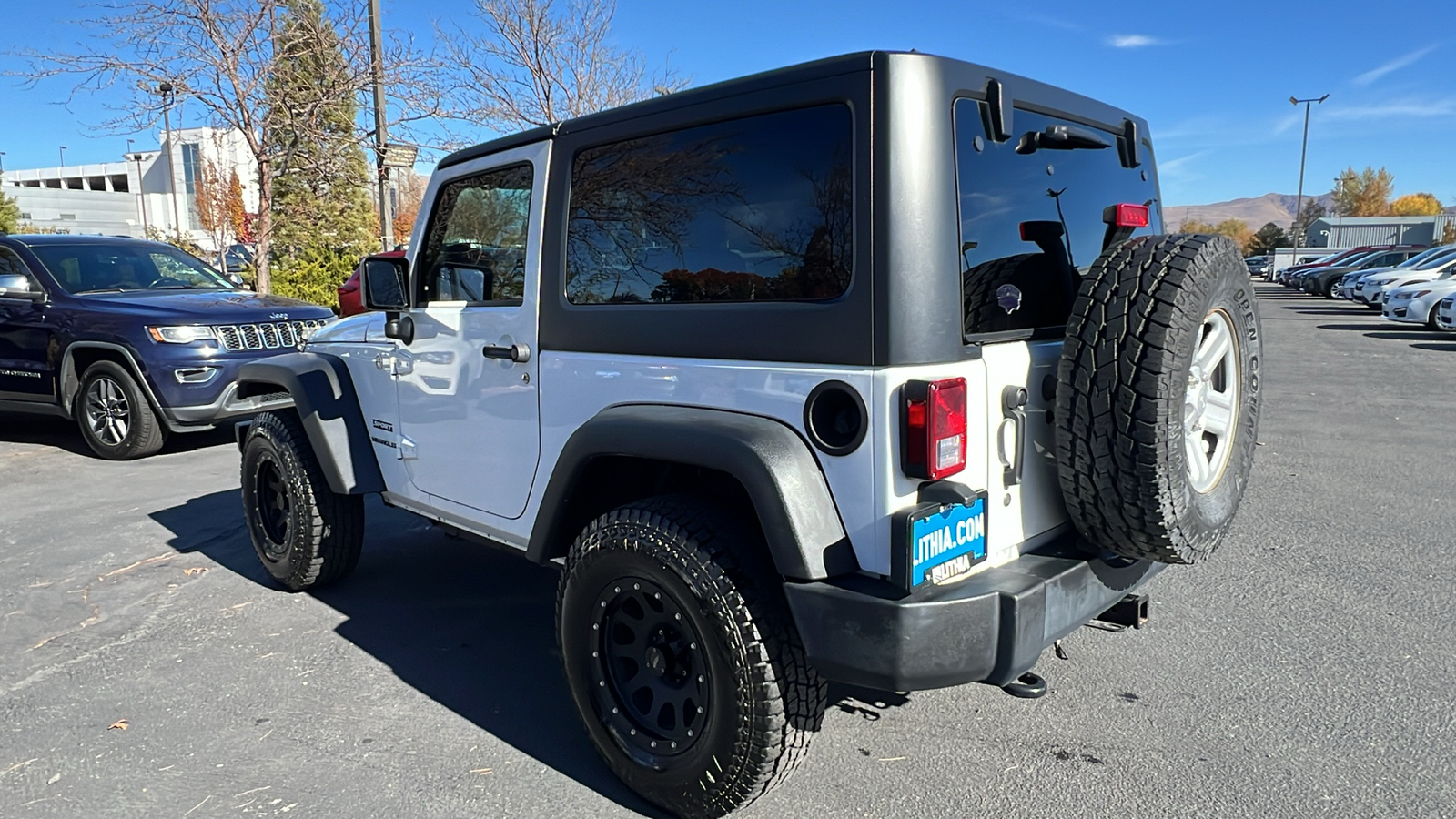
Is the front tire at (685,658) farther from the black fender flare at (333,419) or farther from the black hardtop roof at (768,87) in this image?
the black fender flare at (333,419)

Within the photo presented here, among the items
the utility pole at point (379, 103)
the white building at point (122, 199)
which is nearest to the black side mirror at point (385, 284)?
the utility pole at point (379, 103)

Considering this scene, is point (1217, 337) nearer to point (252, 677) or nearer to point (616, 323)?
point (616, 323)

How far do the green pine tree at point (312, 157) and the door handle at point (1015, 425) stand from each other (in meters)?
12.5

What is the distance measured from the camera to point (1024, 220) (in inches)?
102

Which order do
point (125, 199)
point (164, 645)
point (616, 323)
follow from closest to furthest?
1. point (616, 323)
2. point (164, 645)
3. point (125, 199)

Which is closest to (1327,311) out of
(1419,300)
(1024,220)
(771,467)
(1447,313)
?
(1419,300)

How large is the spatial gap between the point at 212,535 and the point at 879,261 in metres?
4.76

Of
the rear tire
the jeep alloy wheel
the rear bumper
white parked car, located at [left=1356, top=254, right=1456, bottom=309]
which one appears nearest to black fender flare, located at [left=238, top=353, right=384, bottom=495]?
the rear bumper

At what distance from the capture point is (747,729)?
239 cm

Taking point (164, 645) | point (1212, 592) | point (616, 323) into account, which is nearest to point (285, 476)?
point (164, 645)

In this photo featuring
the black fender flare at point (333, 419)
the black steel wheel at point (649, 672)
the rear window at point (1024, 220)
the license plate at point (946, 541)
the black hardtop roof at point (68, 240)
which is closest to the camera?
the license plate at point (946, 541)

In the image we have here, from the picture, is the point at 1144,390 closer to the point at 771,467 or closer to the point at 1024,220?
the point at 1024,220

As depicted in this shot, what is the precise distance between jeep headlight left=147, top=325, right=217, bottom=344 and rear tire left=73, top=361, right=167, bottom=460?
41cm

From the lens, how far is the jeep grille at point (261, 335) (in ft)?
24.3
